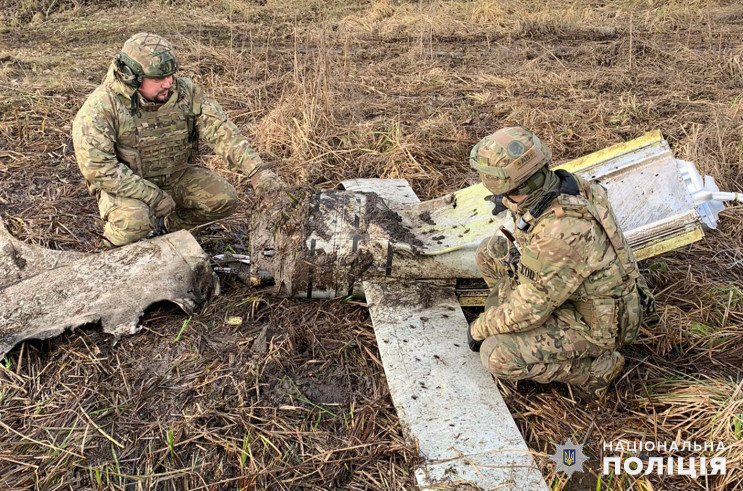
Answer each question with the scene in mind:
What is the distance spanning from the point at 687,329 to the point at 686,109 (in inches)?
137

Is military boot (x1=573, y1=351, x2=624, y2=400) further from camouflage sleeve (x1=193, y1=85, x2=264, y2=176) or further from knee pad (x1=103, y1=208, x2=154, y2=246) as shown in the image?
knee pad (x1=103, y1=208, x2=154, y2=246)

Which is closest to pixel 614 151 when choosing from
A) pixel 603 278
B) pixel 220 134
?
pixel 603 278

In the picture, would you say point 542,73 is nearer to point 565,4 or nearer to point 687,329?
point 565,4

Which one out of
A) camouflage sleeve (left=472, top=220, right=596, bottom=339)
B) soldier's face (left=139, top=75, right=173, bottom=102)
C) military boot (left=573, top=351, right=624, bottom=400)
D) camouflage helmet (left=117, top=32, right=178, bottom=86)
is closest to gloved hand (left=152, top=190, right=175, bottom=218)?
soldier's face (left=139, top=75, right=173, bottom=102)

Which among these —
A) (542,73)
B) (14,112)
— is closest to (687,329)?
(542,73)

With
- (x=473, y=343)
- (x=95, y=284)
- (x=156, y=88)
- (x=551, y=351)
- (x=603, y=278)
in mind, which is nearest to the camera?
(x=603, y=278)

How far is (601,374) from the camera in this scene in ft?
9.26

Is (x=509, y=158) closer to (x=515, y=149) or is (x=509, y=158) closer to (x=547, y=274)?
(x=515, y=149)

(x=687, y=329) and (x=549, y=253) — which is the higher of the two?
(x=549, y=253)

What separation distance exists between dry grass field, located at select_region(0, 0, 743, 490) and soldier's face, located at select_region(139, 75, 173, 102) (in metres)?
0.99

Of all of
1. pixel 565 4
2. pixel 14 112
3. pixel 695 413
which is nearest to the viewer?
pixel 695 413

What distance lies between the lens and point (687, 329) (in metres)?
3.22

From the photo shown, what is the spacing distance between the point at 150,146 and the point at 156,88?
417mm

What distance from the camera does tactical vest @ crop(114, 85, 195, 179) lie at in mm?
3738
